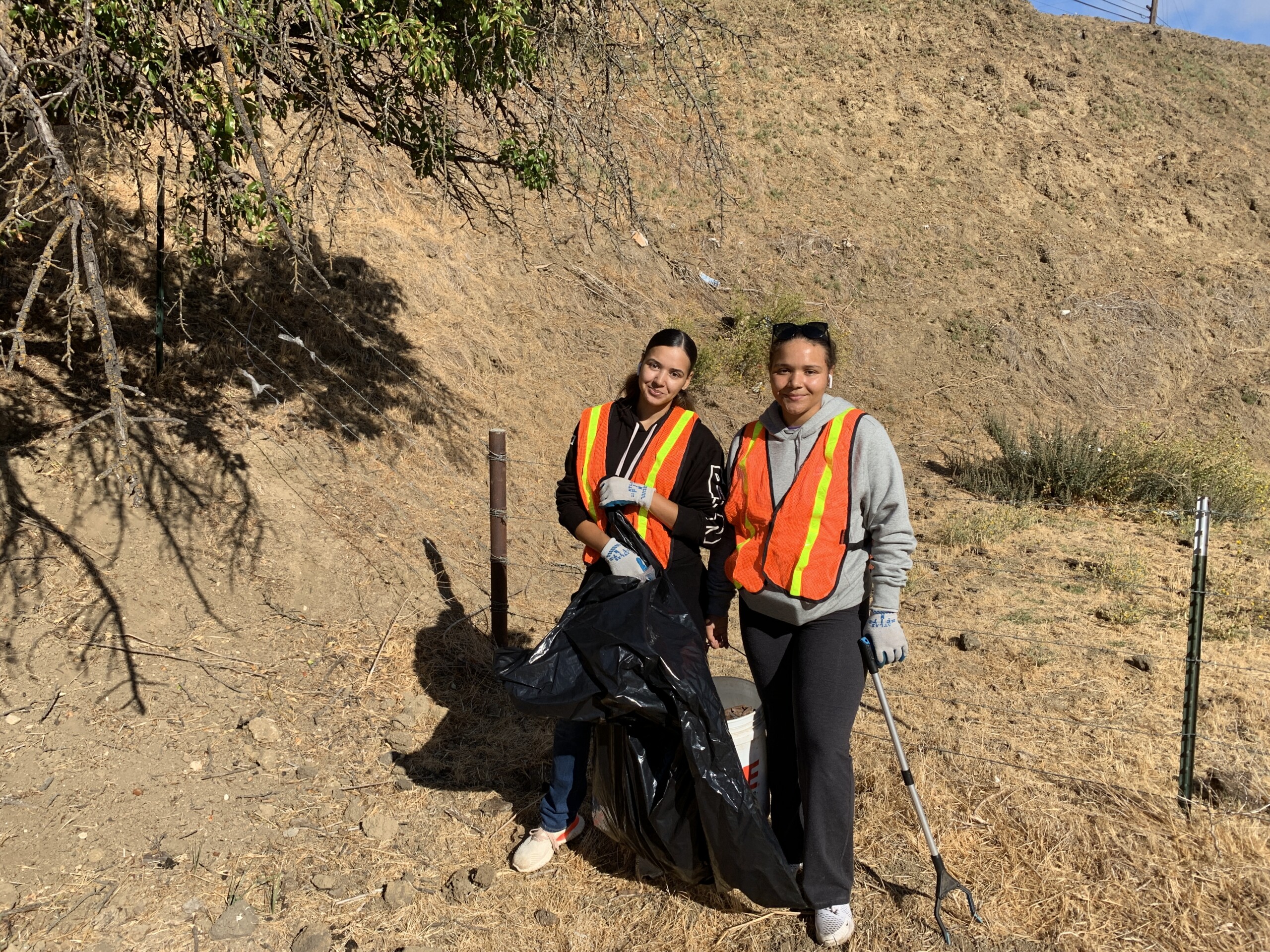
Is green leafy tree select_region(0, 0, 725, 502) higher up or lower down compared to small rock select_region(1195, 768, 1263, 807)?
higher up

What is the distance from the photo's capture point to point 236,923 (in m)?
2.74

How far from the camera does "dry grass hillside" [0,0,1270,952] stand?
284cm

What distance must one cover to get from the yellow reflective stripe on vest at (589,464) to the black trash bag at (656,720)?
0.41 feet

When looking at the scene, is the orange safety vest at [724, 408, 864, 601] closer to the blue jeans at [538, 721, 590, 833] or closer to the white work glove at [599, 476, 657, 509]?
the white work glove at [599, 476, 657, 509]

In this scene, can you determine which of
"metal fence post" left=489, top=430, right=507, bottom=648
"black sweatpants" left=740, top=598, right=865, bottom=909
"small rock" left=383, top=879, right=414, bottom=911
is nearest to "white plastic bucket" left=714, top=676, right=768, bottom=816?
"black sweatpants" left=740, top=598, right=865, bottom=909

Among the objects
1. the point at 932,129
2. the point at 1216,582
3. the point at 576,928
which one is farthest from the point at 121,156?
the point at 932,129

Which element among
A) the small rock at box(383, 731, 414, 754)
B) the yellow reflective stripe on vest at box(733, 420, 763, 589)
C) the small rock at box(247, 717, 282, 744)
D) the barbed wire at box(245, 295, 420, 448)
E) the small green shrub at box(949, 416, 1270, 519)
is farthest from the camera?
the small green shrub at box(949, 416, 1270, 519)

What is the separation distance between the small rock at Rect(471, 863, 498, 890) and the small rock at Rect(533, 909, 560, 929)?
0.21m

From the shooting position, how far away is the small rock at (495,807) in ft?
11.0

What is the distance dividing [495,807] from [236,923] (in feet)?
3.14

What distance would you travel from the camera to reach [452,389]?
7996 millimetres

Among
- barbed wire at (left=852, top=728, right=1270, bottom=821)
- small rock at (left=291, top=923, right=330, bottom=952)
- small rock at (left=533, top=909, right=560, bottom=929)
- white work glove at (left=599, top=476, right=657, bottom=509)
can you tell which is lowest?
small rock at (left=291, top=923, right=330, bottom=952)

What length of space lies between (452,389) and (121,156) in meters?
3.14

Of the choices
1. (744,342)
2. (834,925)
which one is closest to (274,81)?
(834,925)
